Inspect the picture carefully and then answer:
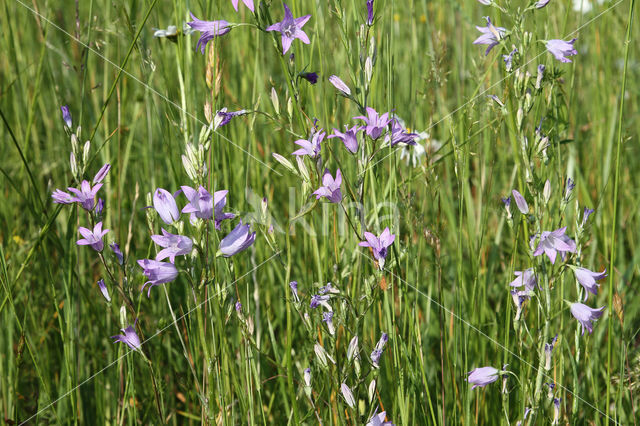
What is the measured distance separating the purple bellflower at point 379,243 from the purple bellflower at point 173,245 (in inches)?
11.6

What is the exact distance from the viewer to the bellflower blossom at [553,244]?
103 cm

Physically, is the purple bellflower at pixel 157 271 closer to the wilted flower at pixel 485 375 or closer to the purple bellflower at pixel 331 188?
the purple bellflower at pixel 331 188

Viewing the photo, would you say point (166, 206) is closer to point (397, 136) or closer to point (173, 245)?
point (173, 245)

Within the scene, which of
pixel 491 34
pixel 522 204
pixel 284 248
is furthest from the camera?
pixel 284 248

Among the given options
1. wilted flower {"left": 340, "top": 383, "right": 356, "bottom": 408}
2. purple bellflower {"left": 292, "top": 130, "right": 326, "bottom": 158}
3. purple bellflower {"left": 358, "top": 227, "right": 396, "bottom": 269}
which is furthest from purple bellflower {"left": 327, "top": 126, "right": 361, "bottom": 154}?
wilted flower {"left": 340, "top": 383, "right": 356, "bottom": 408}

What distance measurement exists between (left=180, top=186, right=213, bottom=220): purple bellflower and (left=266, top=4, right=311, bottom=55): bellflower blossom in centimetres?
31

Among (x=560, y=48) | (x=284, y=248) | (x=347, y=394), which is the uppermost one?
(x=560, y=48)

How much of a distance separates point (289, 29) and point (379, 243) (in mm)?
449

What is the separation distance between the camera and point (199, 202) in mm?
938

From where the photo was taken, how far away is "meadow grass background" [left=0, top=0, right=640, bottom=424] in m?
1.21

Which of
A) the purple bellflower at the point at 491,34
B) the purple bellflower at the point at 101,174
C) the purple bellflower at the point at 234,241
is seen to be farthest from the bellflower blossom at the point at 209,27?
the purple bellflower at the point at 491,34

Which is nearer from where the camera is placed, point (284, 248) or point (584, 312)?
point (584, 312)

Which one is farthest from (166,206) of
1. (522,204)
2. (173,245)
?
(522,204)

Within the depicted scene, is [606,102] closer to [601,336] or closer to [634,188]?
[634,188]
